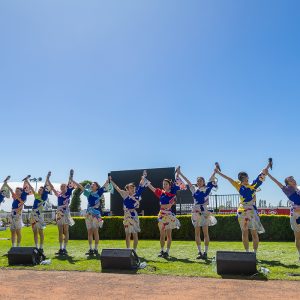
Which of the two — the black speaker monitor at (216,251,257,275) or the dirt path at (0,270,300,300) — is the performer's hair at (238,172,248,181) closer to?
the black speaker monitor at (216,251,257,275)

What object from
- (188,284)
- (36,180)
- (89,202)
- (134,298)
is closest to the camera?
(134,298)

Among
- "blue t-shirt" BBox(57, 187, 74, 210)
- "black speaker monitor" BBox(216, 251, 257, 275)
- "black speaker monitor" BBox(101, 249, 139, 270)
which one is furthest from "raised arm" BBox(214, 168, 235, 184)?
"blue t-shirt" BBox(57, 187, 74, 210)

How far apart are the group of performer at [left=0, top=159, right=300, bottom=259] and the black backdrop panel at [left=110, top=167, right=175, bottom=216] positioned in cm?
874

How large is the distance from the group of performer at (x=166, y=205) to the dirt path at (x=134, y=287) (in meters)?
2.13

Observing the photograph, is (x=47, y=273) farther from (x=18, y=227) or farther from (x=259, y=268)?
(x=259, y=268)

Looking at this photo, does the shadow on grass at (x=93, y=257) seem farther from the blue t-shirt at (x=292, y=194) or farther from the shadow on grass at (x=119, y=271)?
the blue t-shirt at (x=292, y=194)

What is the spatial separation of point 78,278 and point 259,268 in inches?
146

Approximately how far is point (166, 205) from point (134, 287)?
3.58 m

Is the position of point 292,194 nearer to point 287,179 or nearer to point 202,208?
point 287,179

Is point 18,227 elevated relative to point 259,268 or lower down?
elevated

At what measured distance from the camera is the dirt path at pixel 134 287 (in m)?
5.75

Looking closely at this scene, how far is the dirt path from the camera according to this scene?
5.75 m

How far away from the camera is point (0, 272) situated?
26.9ft

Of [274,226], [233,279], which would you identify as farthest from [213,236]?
[233,279]
